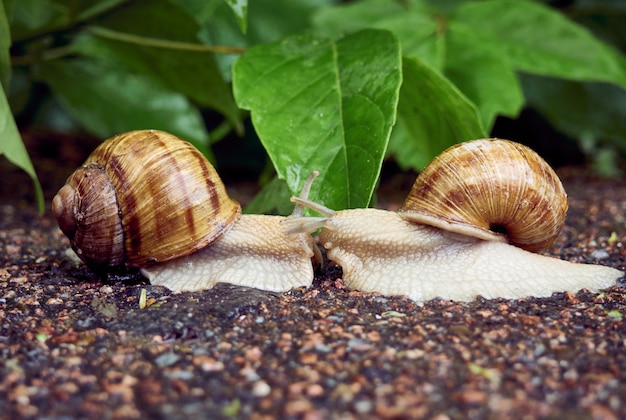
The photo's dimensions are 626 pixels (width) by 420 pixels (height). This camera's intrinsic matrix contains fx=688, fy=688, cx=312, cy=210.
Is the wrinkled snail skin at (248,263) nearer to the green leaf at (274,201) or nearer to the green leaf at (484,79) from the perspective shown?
the green leaf at (274,201)

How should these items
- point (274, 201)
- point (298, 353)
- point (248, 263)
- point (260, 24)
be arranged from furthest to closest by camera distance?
point (260, 24) → point (274, 201) → point (248, 263) → point (298, 353)

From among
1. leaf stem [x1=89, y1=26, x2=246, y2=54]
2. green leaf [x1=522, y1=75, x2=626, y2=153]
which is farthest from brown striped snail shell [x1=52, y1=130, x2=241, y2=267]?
green leaf [x1=522, y1=75, x2=626, y2=153]

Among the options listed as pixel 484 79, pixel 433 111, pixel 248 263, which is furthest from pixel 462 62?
pixel 248 263

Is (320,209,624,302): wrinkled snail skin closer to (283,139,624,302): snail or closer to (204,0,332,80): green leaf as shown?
(283,139,624,302): snail

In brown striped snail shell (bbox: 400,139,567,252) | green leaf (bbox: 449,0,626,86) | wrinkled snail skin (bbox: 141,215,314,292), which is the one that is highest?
green leaf (bbox: 449,0,626,86)

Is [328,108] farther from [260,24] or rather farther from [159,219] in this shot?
[260,24]

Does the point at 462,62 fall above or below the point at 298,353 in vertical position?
above
